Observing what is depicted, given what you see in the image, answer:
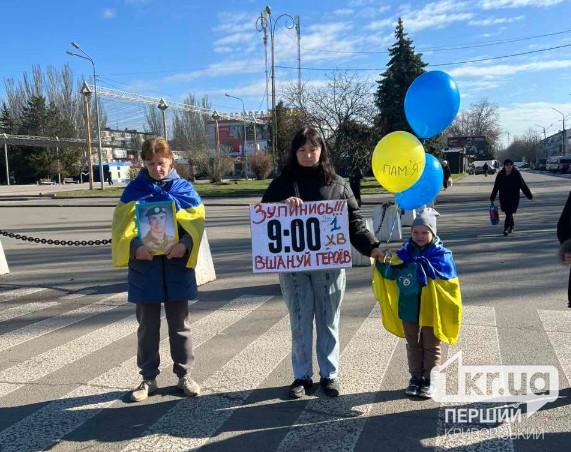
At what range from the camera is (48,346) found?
17.6 ft

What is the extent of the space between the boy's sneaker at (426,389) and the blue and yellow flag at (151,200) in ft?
6.66

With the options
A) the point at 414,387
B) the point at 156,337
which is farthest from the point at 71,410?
the point at 414,387

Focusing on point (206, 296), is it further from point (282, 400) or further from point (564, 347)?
point (564, 347)

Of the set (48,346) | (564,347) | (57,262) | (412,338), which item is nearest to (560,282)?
(564,347)

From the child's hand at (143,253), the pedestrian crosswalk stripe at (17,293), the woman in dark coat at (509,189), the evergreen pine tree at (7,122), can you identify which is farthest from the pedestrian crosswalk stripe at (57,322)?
the evergreen pine tree at (7,122)

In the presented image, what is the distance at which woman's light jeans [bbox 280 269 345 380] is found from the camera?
3.94 meters

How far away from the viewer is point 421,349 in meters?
3.87

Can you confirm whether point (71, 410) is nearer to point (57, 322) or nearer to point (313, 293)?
point (313, 293)

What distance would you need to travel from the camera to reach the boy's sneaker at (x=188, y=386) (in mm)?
4020

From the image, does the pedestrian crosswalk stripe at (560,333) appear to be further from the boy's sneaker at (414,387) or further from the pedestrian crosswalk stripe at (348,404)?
the pedestrian crosswalk stripe at (348,404)

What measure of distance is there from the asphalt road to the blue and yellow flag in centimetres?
118

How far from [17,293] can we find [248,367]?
16.8 ft

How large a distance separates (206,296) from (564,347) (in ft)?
15.2

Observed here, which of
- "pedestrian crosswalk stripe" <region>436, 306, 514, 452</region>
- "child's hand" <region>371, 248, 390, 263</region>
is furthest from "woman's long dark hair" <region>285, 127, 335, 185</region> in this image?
"pedestrian crosswalk stripe" <region>436, 306, 514, 452</region>
